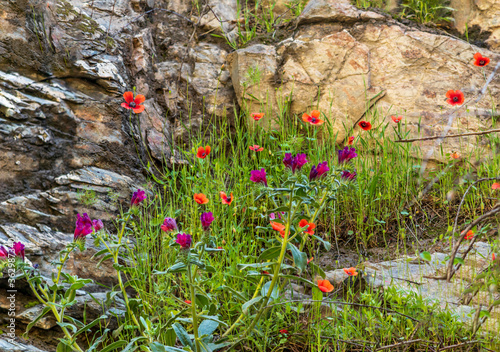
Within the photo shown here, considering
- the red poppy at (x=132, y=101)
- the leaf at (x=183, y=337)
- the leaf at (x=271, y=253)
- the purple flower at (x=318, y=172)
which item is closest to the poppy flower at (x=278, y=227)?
the leaf at (x=271, y=253)

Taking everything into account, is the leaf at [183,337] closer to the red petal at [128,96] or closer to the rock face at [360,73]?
the red petal at [128,96]

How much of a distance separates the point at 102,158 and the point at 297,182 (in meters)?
1.62

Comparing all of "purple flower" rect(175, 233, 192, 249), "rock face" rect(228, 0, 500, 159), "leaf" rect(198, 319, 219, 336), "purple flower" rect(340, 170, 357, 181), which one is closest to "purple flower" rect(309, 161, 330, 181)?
"purple flower" rect(340, 170, 357, 181)

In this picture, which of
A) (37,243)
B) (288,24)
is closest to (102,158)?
(37,243)

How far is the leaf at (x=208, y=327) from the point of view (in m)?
1.38

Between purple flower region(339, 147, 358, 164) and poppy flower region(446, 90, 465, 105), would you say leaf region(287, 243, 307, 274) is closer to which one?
purple flower region(339, 147, 358, 164)

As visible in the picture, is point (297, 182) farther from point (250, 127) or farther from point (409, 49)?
point (409, 49)

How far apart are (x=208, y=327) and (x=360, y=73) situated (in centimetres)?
253

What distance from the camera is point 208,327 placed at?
Result: 1.41 meters

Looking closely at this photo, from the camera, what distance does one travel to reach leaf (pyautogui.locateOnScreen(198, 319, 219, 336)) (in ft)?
4.53

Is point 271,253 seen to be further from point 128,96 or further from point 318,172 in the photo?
point 128,96

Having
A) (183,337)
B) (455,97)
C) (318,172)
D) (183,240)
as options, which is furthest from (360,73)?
(183,337)

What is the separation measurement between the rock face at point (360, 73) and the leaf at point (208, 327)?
6.37 feet

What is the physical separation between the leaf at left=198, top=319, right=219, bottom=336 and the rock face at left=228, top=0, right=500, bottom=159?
6.37 ft
